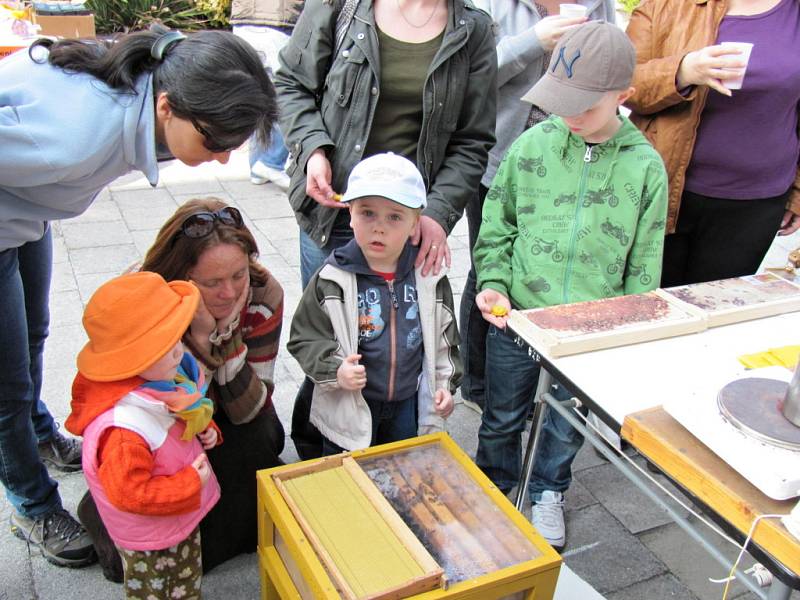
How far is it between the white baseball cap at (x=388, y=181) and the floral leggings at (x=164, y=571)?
988 mm

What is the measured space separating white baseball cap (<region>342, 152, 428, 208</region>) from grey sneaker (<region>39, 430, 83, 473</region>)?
1386mm

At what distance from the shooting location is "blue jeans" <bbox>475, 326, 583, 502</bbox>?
92.2 inches

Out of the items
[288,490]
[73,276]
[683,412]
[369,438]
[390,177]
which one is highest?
[390,177]

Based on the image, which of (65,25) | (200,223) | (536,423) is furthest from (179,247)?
(65,25)

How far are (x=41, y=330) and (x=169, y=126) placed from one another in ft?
3.41

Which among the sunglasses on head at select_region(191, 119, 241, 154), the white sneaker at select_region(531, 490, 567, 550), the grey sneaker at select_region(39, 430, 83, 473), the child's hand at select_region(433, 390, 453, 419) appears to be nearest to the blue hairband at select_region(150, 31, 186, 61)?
the sunglasses on head at select_region(191, 119, 241, 154)

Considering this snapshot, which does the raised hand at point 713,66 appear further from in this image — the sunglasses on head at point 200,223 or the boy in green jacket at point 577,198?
the sunglasses on head at point 200,223

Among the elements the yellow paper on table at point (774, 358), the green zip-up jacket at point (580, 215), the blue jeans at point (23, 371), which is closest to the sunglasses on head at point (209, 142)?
the blue jeans at point (23, 371)

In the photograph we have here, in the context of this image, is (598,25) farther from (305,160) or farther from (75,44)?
(75,44)

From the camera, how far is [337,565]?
5.04ft

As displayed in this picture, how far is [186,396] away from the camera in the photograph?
1.78 metres

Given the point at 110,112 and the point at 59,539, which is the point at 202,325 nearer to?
the point at 110,112

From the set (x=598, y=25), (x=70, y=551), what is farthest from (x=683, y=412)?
(x=70, y=551)

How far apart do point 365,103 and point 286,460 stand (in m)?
1.32
